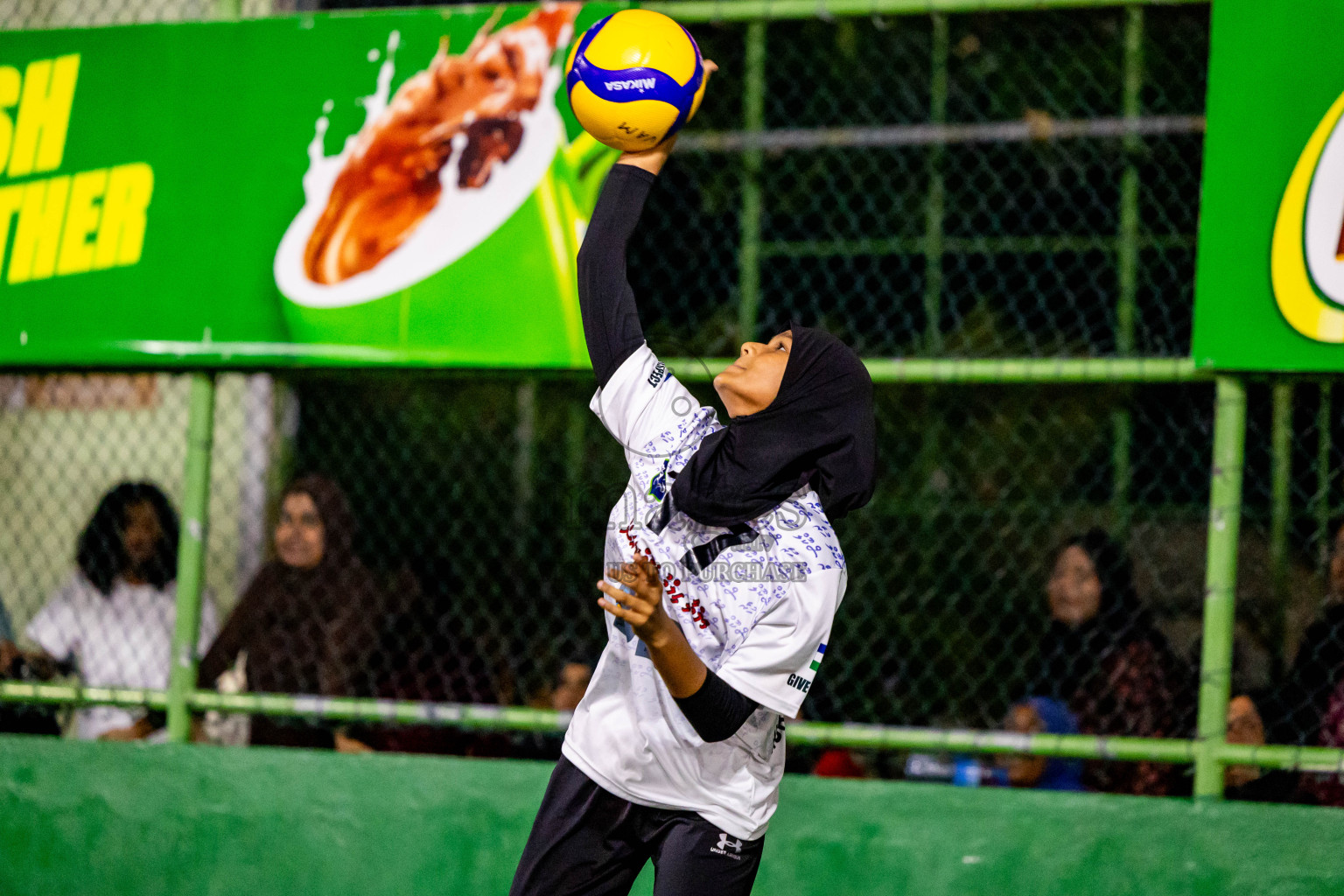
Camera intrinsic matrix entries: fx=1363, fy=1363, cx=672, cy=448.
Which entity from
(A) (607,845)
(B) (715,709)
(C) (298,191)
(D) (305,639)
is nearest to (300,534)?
(D) (305,639)

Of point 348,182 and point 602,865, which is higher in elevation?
point 348,182

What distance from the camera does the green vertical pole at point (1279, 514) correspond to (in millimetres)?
5340

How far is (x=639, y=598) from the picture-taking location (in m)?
2.06

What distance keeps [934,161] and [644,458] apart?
14.4 feet

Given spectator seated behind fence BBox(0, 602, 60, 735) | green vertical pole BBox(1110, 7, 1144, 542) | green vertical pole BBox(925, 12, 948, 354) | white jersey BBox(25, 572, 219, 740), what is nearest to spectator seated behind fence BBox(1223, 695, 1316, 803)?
green vertical pole BBox(1110, 7, 1144, 542)

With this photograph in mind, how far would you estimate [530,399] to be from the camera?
6.75 metres

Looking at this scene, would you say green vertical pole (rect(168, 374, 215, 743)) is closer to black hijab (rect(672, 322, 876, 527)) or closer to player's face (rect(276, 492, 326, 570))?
player's face (rect(276, 492, 326, 570))

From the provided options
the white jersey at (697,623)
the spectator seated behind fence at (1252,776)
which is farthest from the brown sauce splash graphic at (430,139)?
the spectator seated behind fence at (1252,776)

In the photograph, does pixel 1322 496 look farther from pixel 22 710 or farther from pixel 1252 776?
pixel 22 710

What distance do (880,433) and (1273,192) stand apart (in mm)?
3190

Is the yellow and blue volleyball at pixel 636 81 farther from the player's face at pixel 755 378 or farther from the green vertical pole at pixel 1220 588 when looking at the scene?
the green vertical pole at pixel 1220 588

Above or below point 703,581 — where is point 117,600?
below

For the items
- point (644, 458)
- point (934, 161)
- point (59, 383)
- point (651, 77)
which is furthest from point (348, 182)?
point (934, 161)

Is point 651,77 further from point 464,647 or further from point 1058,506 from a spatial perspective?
point 1058,506
